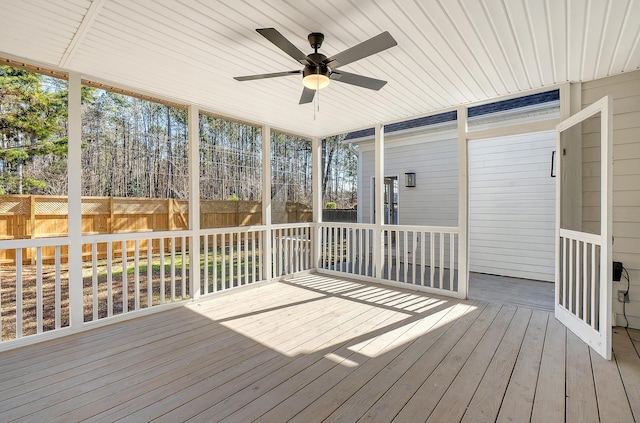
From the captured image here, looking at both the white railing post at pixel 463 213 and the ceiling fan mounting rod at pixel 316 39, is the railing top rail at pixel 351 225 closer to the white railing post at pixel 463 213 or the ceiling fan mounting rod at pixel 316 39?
the white railing post at pixel 463 213

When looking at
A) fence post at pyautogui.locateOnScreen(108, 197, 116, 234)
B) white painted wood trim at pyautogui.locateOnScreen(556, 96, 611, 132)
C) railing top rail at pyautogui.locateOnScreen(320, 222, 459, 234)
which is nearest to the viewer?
white painted wood trim at pyautogui.locateOnScreen(556, 96, 611, 132)

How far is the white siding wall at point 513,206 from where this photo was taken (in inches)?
200

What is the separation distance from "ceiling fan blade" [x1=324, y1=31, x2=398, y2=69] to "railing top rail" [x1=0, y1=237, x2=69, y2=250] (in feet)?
9.70

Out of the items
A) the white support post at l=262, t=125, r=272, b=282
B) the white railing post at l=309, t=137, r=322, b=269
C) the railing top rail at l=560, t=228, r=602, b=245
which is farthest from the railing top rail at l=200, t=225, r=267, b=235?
the railing top rail at l=560, t=228, r=602, b=245

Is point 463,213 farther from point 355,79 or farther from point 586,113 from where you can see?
point 355,79

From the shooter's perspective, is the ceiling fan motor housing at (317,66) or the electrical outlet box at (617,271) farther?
the electrical outlet box at (617,271)

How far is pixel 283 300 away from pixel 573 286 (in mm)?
3313

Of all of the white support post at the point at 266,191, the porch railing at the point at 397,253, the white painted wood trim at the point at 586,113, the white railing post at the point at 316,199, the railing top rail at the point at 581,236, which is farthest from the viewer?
the white railing post at the point at 316,199

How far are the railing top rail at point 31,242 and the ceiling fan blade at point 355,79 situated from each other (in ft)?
9.69

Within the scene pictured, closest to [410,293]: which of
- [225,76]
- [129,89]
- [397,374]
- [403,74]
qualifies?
[397,374]

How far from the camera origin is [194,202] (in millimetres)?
3936

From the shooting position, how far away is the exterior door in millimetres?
2500

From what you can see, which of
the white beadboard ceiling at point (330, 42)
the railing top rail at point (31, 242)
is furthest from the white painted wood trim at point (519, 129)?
the railing top rail at point (31, 242)

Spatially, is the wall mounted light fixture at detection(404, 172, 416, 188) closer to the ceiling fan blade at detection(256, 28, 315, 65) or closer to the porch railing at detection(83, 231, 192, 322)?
the porch railing at detection(83, 231, 192, 322)
